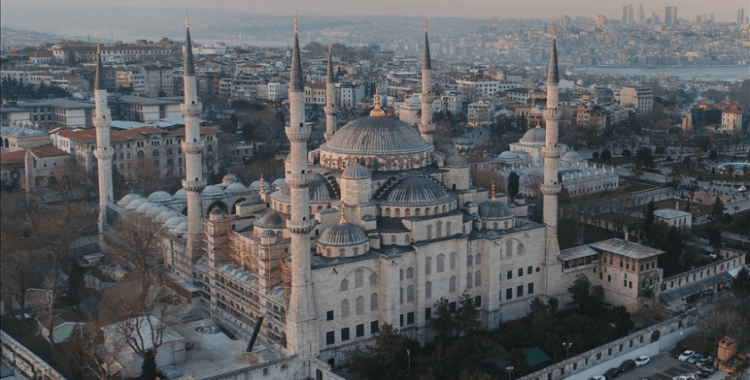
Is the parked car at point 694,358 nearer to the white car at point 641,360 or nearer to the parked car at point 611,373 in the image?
the white car at point 641,360

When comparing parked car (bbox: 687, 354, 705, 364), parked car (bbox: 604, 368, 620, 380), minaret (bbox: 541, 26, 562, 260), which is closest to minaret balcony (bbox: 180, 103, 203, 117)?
minaret (bbox: 541, 26, 562, 260)

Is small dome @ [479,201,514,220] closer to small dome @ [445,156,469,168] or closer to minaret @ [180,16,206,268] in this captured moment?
small dome @ [445,156,469,168]

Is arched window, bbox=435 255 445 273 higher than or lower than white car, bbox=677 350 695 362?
higher

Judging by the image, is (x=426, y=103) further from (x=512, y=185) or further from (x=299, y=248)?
(x=512, y=185)

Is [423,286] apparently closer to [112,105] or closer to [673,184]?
[673,184]

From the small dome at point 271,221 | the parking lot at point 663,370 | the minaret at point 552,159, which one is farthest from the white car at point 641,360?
the small dome at point 271,221

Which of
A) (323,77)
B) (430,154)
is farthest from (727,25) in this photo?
(430,154)
